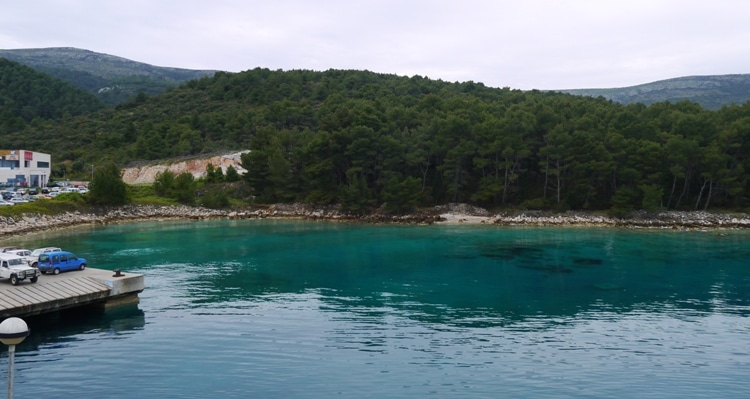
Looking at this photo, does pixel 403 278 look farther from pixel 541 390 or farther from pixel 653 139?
pixel 653 139

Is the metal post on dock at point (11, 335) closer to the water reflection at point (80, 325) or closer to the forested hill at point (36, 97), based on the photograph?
the water reflection at point (80, 325)

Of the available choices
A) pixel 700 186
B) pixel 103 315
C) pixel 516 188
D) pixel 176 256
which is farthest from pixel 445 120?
pixel 103 315

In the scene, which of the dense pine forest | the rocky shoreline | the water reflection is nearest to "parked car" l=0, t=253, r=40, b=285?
the water reflection

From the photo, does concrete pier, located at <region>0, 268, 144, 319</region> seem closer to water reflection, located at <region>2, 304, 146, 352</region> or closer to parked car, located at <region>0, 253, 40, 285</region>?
parked car, located at <region>0, 253, 40, 285</region>

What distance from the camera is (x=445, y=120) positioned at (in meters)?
75.6

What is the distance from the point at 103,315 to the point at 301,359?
12.0 m

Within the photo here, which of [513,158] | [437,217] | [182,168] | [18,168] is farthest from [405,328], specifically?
[18,168]

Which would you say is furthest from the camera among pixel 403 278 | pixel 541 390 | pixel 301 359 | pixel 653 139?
pixel 653 139

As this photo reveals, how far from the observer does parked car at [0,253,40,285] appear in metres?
→ 25.9

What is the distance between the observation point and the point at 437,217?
7056cm

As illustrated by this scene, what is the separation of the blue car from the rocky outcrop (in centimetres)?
6317

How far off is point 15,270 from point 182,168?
6999 cm

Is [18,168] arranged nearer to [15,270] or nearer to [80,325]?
[15,270]

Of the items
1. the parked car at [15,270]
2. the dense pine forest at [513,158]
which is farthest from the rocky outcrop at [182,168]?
the parked car at [15,270]
